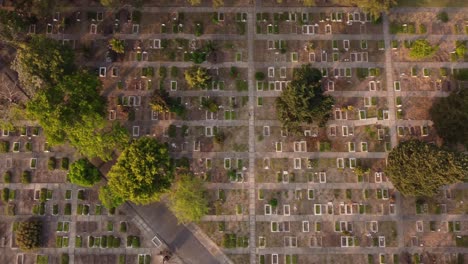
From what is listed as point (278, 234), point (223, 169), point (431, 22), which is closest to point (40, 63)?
point (223, 169)

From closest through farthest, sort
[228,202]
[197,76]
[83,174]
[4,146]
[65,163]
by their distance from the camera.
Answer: [83,174] → [65,163] → [197,76] → [228,202] → [4,146]

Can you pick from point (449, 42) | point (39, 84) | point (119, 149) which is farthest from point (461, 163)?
point (39, 84)

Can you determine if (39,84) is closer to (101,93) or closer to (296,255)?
(101,93)

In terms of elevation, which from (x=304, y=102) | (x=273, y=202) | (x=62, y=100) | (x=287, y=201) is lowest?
(x=273, y=202)

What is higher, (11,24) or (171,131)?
(11,24)

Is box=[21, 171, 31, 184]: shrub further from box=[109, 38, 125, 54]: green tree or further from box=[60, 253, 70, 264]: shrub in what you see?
box=[109, 38, 125, 54]: green tree

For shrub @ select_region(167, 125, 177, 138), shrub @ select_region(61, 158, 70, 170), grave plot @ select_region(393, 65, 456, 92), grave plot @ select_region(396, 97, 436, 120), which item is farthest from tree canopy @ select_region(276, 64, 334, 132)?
shrub @ select_region(61, 158, 70, 170)

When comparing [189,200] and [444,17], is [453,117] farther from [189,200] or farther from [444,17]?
[189,200]
